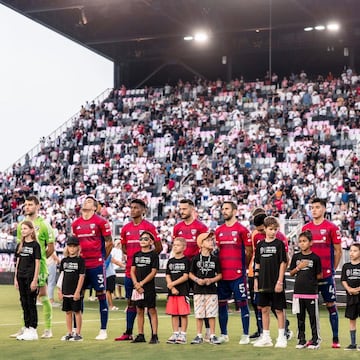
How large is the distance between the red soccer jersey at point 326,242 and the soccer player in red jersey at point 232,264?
928mm

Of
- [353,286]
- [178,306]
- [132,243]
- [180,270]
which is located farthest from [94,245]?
[353,286]

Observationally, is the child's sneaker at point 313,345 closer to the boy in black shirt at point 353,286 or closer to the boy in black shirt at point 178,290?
the boy in black shirt at point 353,286

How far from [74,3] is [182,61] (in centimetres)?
1032

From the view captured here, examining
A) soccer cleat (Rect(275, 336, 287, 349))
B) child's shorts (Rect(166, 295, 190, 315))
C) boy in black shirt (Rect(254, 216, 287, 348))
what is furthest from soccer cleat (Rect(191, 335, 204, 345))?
soccer cleat (Rect(275, 336, 287, 349))

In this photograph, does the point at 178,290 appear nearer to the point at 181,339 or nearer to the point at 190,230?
the point at 181,339

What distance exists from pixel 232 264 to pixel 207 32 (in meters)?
36.2

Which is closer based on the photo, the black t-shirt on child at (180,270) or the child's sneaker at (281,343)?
the child's sneaker at (281,343)

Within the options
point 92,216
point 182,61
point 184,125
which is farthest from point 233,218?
point 182,61

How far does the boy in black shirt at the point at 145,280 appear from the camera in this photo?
13.0 m

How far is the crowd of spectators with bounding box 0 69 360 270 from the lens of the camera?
1364 inches

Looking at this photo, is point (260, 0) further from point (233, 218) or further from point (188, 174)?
point (233, 218)

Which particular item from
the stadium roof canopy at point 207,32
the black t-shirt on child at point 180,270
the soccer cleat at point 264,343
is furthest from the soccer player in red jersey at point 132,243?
the stadium roof canopy at point 207,32

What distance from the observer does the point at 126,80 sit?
5409 centimetres

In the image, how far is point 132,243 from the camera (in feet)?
44.5
